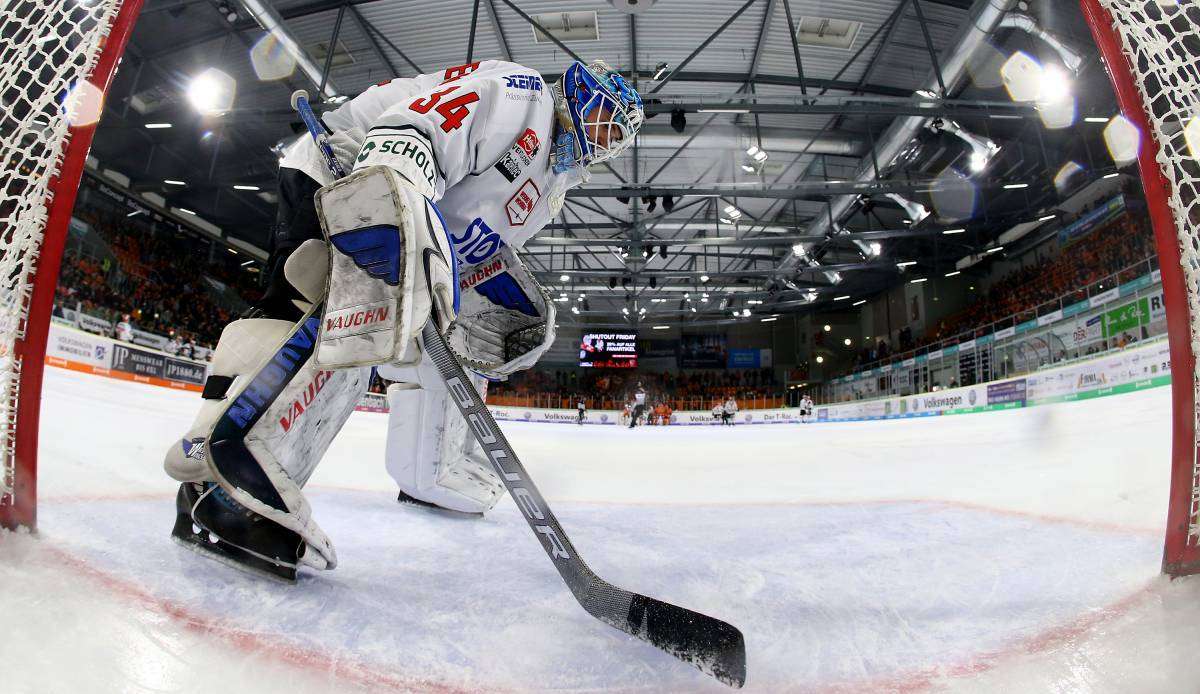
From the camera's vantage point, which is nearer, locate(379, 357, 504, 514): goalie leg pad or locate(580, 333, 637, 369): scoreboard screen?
locate(379, 357, 504, 514): goalie leg pad

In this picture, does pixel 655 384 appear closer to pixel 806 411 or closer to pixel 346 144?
pixel 806 411

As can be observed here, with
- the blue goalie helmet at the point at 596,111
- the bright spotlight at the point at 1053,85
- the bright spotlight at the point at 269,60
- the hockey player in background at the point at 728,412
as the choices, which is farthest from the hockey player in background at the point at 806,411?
the blue goalie helmet at the point at 596,111

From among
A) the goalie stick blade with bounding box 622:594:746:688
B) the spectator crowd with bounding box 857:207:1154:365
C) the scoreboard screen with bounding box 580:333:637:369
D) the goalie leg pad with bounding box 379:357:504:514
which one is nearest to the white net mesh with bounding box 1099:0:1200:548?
the goalie stick blade with bounding box 622:594:746:688

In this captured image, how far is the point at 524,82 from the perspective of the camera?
1295 millimetres

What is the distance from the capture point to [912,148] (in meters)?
10.2

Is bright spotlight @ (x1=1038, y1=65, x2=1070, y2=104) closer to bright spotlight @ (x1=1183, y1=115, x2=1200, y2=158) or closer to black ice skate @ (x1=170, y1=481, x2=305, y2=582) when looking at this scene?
bright spotlight @ (x1=1183, y1=115, x2=1200, y2=158)

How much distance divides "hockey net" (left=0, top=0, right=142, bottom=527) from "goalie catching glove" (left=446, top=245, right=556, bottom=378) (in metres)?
0.79

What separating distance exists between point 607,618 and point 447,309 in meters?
0.53

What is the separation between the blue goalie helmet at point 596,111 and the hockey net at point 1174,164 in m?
0.92

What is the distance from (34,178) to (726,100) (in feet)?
24.6

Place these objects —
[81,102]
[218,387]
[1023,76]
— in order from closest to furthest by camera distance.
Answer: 1. [81,102]
2. [218,387]
3. [1023,76]

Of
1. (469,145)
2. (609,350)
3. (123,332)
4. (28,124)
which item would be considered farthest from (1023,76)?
(609,350)

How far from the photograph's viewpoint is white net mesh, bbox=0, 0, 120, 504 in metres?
0.89

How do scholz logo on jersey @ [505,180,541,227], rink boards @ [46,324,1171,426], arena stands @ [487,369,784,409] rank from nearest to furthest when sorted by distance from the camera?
1. scholz logo on jersey @ [505,180,541,227]
2. rink boards @ [46,324,1171,426]
3. arena stands @ [487,369,784,409]
